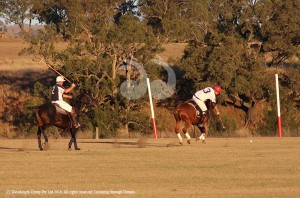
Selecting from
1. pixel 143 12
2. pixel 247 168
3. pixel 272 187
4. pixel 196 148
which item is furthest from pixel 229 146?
pixel 143 12

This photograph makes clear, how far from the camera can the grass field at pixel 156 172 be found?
41.6 feet

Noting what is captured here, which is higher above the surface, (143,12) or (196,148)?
(143,12)

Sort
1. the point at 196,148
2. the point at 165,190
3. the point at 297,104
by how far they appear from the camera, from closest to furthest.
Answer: the point at 165,190
the point at 196,148
the point at 297,104

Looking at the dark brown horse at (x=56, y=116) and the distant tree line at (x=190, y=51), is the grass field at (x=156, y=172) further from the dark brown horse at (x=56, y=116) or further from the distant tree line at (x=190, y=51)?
the distant tree line at (x=190, y=51)

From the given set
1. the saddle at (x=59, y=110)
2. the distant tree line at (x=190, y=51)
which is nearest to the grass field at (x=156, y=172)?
the saddle at (x=59, y=110)

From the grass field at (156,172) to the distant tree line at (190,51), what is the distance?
1902 cm

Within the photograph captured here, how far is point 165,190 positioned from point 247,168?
3.66 m

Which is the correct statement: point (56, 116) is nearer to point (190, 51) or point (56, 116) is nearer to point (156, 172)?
point (156, 172)

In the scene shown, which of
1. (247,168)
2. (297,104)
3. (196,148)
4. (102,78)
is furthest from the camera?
(297,104)

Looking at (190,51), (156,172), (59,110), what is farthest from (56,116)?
(190,51)

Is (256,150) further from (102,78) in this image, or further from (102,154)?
(102,78)

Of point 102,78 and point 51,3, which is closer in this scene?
point 102,78

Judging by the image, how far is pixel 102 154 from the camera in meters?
21.0

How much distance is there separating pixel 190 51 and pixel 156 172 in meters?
29.1
